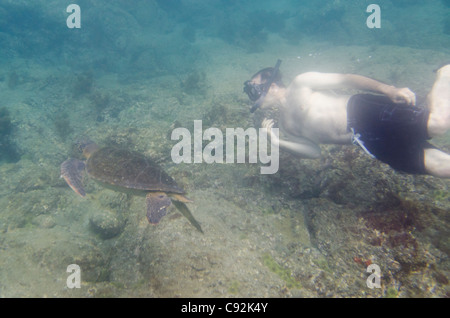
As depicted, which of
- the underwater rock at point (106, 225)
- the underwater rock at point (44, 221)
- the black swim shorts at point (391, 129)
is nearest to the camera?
the black swim shorts at point (391, 129)

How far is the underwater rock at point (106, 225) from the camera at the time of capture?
4.41 m

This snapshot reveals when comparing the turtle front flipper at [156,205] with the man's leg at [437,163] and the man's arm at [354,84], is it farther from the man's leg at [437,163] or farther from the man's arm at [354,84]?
the man's leg at [437,163]

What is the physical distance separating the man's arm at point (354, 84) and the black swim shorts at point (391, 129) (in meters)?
0.12

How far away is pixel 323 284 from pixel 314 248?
2.17 ft

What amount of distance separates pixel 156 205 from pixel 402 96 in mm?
4462

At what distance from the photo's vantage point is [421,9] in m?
24.0

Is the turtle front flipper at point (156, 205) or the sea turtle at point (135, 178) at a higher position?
the sea turtle at point (135, 178)

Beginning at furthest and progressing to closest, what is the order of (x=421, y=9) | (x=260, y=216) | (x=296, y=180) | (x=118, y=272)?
(x=421, y=9) → (x=296, y=180) → (x=260, y=216) → (x=118, y=272)

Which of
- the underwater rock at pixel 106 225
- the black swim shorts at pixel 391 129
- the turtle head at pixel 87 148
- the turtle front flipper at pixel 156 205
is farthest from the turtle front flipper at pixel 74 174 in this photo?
the black swim shorts at pixel 391 129

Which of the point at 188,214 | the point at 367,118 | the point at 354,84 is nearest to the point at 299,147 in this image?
the point at 367,118

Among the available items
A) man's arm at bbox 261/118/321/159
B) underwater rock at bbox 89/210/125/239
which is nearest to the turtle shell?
underwater rock at bbox 89/210/125/239
